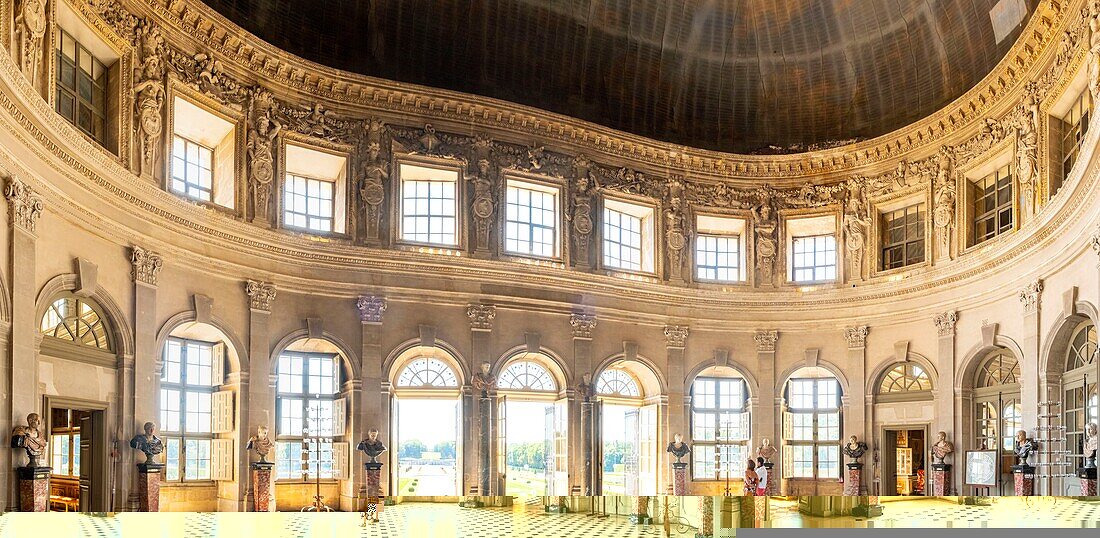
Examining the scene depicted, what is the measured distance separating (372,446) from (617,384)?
7655mm

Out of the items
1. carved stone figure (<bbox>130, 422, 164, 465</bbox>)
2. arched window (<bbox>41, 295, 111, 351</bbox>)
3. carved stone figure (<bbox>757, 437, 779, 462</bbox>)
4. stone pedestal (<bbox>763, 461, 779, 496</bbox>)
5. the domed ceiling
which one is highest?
the domed ceiling

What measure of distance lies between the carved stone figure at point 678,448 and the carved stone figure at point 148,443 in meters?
12.7

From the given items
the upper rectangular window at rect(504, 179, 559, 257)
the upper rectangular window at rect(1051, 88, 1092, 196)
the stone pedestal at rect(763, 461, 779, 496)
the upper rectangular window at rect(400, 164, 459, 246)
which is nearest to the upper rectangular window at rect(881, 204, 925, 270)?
the upper rectangular window at rect(1051, 88, 1092, 196)

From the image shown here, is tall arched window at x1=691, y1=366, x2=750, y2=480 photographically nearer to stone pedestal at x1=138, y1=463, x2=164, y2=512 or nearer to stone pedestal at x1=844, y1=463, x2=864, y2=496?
stone pedestal at x1=844, y1=463, x2=864, y2=496

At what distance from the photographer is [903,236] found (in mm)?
26359

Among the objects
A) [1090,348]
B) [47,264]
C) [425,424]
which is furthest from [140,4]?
[1090,348]

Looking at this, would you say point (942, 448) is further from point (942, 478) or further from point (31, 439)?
point (31, 439)

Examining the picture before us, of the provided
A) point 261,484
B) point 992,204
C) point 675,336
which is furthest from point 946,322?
point 261,484

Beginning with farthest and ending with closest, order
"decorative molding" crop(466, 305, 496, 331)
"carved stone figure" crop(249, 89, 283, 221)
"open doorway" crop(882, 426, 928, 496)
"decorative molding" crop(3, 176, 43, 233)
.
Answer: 1. "open doorway" crop(882, 426, 928, 496)
2. "decorative molding" crop(466, 305, 496, 331)
3. "carved stone figure" crop(249, 89, 283, 221)
4. "decorative molding" crop(3, 176, 43, 233)

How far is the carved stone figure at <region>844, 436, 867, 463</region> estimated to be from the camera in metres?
25.7

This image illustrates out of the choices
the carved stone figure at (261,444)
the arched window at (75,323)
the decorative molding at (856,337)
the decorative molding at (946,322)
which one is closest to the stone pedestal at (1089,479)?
the decorative molding at (946,322)

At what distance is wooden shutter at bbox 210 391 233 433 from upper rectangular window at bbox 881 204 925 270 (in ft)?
54.4

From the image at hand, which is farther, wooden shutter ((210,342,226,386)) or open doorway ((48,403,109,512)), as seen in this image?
wooden shutter ((210,342,226,386))

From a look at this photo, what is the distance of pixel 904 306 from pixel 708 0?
9464 mm
